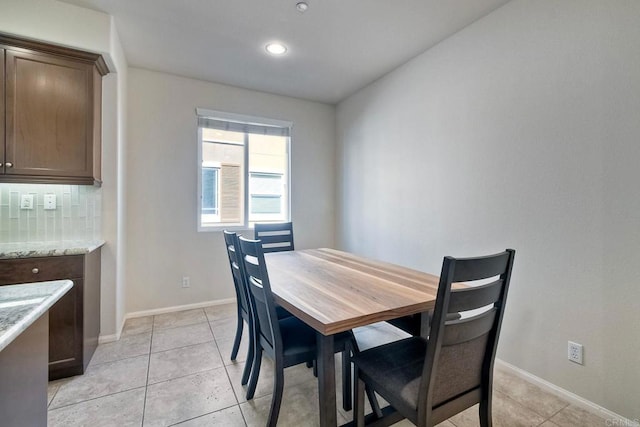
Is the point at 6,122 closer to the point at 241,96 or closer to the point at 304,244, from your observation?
the point at 241,96

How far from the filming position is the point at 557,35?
1.88 meters

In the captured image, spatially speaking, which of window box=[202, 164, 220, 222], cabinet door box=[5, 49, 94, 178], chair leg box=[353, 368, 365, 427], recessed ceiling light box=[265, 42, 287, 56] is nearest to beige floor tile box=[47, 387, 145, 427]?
chair leg box=[353, 368, 365, 427]

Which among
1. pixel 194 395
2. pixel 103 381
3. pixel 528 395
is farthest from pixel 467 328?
pixel 103 381

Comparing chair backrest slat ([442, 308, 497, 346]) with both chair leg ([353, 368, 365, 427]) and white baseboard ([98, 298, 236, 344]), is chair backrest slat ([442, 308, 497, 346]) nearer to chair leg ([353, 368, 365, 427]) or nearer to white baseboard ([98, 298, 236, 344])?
chair leg ([353, 368, 365, 427])

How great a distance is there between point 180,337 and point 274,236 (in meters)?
1.25

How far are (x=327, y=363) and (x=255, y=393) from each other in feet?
2.93

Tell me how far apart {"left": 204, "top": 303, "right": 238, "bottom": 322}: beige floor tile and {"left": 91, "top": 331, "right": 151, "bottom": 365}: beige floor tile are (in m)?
0.64

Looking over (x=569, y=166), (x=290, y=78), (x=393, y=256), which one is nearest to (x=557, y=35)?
(x=569, y=166)

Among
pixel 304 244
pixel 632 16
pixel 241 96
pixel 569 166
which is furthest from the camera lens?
pixel 304 244

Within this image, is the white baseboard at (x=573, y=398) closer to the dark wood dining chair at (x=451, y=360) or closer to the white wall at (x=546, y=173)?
the white wall at (x=546, y=173)

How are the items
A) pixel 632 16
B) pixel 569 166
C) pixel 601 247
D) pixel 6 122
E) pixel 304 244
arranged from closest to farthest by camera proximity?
pixel 632 16 < pixel 601 247 < pixel 569 166 < pixel 6 122 < pixel 304 244

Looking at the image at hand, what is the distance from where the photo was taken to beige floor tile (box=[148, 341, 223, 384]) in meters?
2.09

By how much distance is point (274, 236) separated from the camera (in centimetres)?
304

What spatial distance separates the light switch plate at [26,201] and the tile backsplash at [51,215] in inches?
0.7
